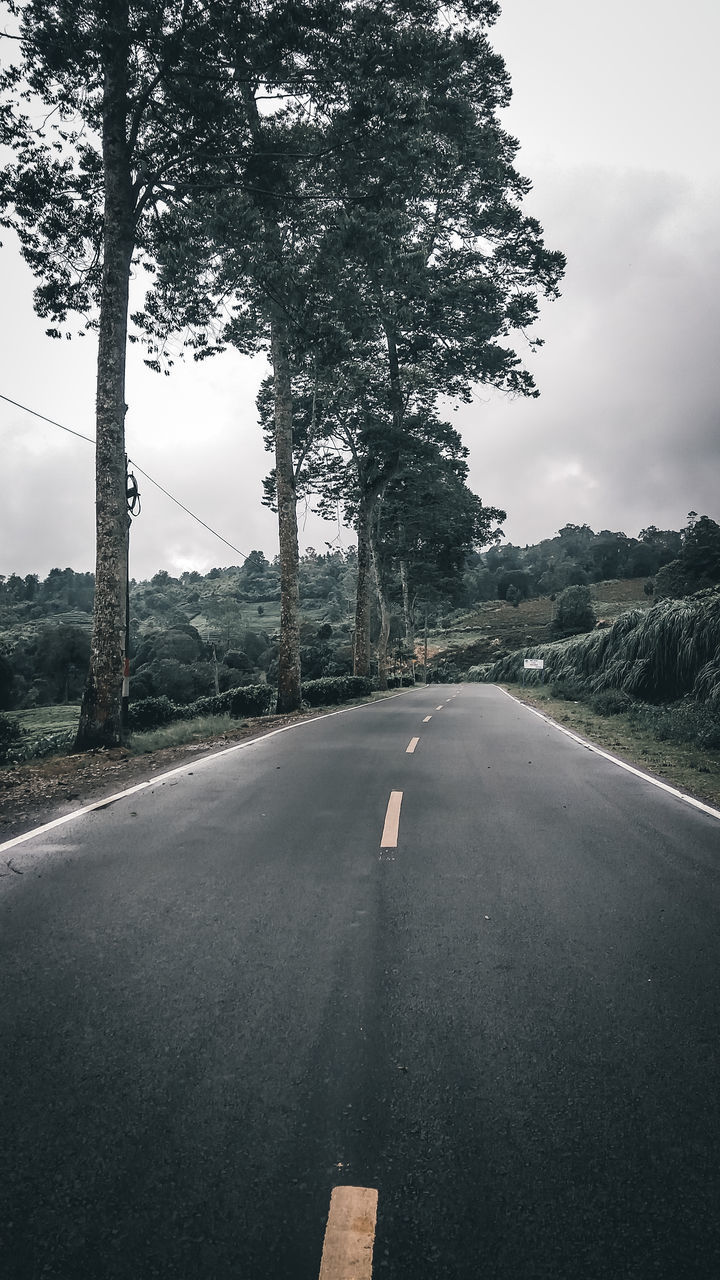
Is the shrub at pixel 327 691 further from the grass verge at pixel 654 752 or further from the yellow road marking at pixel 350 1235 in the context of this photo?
the yellow road marking at pixel 350 1235

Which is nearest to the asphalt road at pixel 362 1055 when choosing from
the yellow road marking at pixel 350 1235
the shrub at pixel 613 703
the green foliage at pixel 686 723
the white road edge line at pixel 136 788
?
the yellow road marking at pixel 350 1235

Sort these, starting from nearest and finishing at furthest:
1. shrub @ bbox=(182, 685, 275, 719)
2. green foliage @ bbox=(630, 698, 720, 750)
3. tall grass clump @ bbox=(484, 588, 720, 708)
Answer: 1. green foliage @ bbox=(630, 698, 720, 750)
2. tall grass clump @ bbox=(484, 588, 720, 708)
3. shrub @ bbox=(182, 685, 275, 719)

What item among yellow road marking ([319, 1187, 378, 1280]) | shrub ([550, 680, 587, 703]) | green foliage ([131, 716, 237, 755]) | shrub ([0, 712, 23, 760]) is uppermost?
shrub ([0, 712, 23, 760])

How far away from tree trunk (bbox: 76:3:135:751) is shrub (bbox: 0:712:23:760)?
114 centimetres

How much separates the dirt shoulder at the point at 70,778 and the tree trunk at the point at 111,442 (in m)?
0.93

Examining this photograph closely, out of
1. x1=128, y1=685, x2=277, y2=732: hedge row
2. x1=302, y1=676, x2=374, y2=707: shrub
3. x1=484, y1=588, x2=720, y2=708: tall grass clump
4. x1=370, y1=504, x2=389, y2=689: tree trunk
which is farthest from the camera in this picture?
x1=370, y1=504, x2=389, y2=689: tree trunk

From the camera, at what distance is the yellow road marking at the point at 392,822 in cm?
529

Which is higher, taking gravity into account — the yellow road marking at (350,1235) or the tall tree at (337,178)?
the tall tree at (337,178)

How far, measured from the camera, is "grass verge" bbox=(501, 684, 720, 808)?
8.57 metres

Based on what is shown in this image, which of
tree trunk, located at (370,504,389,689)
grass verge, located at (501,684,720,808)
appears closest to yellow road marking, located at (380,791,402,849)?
grass verge, located at (501,684,720,808)

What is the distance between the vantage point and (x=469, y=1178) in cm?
192

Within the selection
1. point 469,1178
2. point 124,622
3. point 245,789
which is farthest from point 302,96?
point 469,1178

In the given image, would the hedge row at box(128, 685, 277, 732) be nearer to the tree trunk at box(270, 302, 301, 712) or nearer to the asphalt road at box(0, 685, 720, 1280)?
the tree trunk at box(270, 302, 301, 712)

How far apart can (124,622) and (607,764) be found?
28.9ft
